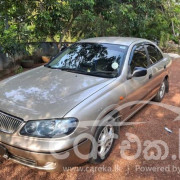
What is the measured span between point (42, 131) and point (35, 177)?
0.74m

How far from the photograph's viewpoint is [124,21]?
9.23 metres

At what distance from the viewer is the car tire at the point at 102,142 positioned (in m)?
2.70

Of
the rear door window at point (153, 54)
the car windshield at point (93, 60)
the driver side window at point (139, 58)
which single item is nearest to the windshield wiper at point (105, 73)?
the car windshield at point (93, 60)

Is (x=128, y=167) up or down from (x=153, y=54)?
down

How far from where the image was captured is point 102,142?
289cm

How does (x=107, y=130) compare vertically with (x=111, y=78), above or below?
below

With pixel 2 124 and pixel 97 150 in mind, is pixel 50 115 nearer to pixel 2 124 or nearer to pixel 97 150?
pixel 2 124

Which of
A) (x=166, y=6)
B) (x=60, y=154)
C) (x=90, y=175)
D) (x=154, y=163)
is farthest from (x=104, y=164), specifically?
(x=166, y=6)

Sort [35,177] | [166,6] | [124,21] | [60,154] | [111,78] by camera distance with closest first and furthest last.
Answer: [60,154], [35,177], [111,78], [124,21], [166,6]

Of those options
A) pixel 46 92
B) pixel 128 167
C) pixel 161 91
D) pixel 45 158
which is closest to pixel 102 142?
pixel 128 167

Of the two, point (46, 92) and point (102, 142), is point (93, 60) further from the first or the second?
point (102, 142)

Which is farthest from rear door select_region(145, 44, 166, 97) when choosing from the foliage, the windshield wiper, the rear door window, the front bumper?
the foliage

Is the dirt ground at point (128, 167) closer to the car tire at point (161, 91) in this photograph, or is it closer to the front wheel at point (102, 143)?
the front wheel at point (102, 143)

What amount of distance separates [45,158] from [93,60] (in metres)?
1.88
